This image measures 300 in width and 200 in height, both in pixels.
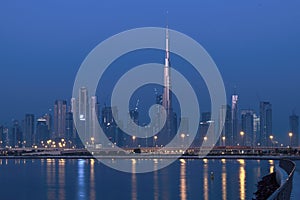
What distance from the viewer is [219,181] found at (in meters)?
54.6

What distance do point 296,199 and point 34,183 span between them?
3715 centimetres

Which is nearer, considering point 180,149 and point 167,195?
Result: point 167,195

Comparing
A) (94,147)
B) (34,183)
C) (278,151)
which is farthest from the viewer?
(94,147)

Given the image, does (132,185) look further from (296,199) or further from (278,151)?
(278,151)

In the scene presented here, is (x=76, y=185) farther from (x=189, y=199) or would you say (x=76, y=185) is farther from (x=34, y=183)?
(x=189, y=199)

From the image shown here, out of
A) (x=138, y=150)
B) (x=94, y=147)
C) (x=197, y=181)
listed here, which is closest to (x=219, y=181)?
(x=197, y=181)

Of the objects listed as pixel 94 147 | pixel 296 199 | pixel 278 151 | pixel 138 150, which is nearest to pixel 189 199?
pixel 296 199

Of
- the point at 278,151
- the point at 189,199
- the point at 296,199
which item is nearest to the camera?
the point at 296,199

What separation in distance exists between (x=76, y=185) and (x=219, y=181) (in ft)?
40.4

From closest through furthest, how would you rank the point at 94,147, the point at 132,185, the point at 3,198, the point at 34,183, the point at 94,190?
the point at 3,198
the point at 94,190
the point at 132,185
the point at 34,183
the point at 94,147

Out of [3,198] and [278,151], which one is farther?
[278,151]

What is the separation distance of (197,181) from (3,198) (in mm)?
18726

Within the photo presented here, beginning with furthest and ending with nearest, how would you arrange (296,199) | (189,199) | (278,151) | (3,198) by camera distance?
1. (278,151)
2. (3,198)
3. (189,199)
4. (296,199)

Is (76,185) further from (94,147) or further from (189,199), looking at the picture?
(94,147)
